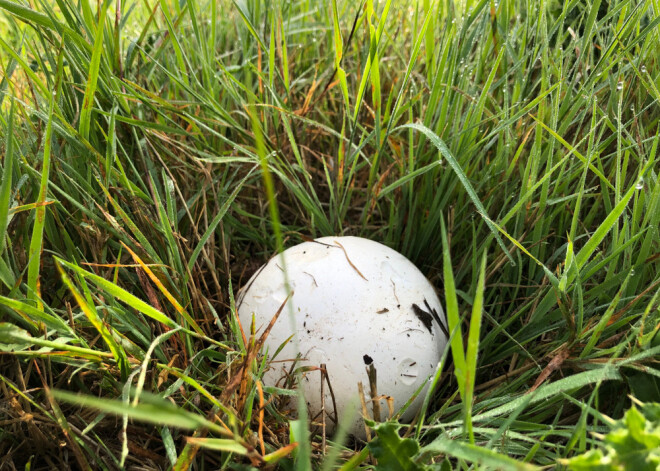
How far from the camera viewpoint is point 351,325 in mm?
1203

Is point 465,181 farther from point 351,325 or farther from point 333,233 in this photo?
point 333,233

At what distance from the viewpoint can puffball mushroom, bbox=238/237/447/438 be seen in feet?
3.89

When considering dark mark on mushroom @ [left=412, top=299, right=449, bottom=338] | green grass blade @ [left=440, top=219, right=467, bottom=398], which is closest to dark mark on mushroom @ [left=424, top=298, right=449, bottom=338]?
dark mark on mushroom @ [left=412, top=299, right=449, bottom=338]

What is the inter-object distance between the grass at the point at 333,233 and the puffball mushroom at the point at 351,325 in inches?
3.5

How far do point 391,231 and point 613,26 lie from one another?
2.36 ft

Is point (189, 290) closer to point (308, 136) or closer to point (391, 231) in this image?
point (391, 231)

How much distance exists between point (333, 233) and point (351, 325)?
389 millimetres

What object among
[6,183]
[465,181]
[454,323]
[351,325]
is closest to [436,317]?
[351,325]

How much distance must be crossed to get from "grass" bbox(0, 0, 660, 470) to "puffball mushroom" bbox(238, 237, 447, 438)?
88 mm

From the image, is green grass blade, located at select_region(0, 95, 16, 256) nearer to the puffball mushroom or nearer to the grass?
the grass

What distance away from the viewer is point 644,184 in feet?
3.94

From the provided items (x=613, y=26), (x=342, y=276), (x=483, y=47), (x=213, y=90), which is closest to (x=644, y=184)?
(x=613, y=26)

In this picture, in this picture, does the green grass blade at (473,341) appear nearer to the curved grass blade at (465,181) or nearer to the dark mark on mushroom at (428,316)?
the curved grass blade at (465,181)

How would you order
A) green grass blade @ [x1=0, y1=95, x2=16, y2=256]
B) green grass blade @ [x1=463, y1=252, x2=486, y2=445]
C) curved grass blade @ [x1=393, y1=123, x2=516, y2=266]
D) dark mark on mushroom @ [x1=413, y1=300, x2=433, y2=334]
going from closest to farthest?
green grass blade @ [x1=463, y1=252, x2=486, y2=445] → green grass blade @ [x1=0, y1=95, x2=16, y2=256] → curved grass blade @ [x1=393, y1=123, x2=516, y2=266] → dark mark on mushroom @ [x1=413, y1=300, x2=433, y2=334]
